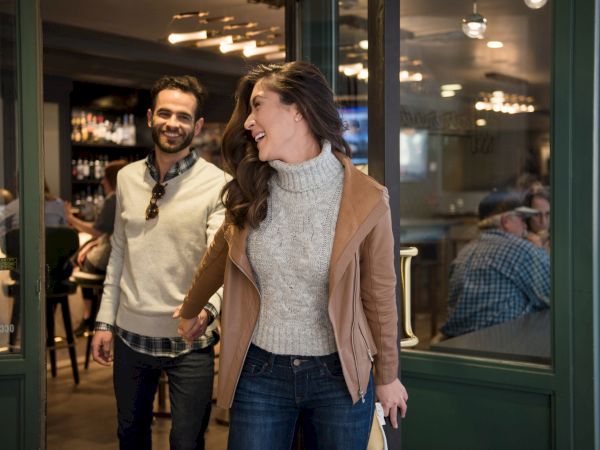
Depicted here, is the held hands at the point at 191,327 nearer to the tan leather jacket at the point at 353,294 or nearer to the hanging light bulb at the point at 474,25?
the tan leather jacket at the point at 353,294

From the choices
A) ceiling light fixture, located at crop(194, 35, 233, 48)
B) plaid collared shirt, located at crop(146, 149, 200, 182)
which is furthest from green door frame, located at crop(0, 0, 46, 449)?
ceiling light fixture, located at crop(194, 35, 233, 48)

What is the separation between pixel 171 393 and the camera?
2.80 m

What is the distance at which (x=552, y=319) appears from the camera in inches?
130

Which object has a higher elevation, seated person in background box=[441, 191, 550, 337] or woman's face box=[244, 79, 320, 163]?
woman's face box=[244, 79, 320, 163]

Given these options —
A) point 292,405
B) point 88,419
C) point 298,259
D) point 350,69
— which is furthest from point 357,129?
point 88,419

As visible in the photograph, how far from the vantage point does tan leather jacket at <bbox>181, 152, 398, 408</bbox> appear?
206 centimetres

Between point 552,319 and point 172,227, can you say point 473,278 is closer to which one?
point 552,319

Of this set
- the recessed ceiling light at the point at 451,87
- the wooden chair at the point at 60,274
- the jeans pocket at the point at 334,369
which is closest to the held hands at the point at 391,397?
the jeans pocket at the point at 334,369

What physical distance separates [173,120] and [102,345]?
81 cm

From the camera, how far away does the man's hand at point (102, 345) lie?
2902mm

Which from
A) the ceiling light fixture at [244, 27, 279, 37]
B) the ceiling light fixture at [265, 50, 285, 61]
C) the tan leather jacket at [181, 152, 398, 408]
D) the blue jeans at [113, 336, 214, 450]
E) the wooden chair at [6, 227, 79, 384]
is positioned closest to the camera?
the tan leather jacket at [181, 152, 398, 408]

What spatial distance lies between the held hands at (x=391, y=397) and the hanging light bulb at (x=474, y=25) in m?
1.85

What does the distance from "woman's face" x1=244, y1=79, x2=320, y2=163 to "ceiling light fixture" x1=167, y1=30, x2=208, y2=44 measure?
7.61 feet

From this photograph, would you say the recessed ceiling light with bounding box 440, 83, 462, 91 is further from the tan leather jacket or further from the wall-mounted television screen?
the tan leather jacket
